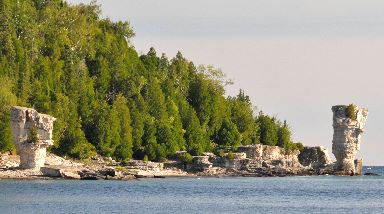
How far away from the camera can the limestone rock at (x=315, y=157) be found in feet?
557

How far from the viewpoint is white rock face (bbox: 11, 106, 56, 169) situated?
12131cm

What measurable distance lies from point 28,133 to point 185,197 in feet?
81.2

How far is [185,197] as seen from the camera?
4021 inches

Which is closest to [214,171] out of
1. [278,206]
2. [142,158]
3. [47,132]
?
[142,158]

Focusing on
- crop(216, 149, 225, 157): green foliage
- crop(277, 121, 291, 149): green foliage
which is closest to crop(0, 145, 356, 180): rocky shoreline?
crop(216, 149, 225, 157): green foliage

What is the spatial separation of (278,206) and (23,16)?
63.4m

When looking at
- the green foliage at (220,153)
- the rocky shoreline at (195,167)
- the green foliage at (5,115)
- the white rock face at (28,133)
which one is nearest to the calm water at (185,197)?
the rocky shoreline at (195,167)

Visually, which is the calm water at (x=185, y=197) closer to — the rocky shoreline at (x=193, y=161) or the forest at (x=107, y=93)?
the rocky shoreline at (x=193, y=161)

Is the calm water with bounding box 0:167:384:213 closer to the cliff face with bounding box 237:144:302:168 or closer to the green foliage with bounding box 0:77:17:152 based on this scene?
the green foliage with bounding box 0:77:17:152

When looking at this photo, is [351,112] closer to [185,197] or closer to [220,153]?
[220,153]

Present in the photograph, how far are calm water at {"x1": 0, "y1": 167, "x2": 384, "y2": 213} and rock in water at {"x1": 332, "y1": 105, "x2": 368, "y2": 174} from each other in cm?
2774

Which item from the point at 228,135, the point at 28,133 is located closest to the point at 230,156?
the point at 228,135

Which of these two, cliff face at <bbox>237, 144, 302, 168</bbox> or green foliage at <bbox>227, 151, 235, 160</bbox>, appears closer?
green foliage at <bbox>227, 151, 235, 160</bbox>

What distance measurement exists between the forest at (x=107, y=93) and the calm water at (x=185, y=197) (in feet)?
43.5
